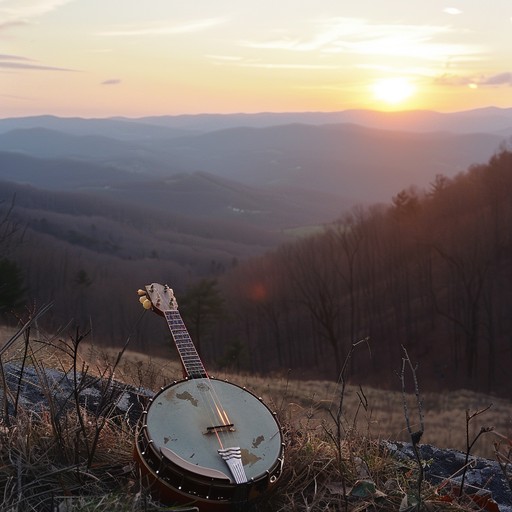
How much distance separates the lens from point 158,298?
4176mm

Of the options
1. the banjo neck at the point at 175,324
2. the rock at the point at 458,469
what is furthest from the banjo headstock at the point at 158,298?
the rock at the point at 458,469

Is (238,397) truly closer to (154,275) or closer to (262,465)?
(262,465)

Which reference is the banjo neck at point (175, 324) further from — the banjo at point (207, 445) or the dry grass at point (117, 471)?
the dry grass at point (117, 471)

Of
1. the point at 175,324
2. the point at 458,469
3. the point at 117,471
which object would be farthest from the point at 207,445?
→ the point at 458,469

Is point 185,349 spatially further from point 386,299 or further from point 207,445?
point 386,299

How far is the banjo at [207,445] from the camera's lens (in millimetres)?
2549

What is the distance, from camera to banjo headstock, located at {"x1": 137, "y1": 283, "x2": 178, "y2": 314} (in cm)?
410

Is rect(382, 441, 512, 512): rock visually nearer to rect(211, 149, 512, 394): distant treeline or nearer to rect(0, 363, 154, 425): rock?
rect(0, 363, 154, 425): rock

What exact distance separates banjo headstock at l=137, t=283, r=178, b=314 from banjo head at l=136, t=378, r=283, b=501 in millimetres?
977

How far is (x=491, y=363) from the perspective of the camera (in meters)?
37.4

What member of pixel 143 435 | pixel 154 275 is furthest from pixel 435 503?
pixel 154 275

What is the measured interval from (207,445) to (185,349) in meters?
0.92

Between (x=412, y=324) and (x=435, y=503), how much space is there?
47023 mm

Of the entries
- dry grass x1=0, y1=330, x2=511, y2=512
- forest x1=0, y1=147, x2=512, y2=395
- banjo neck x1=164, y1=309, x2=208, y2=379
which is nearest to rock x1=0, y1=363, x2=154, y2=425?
dry grass x1=0, y1=330, x2=511, y2=512
